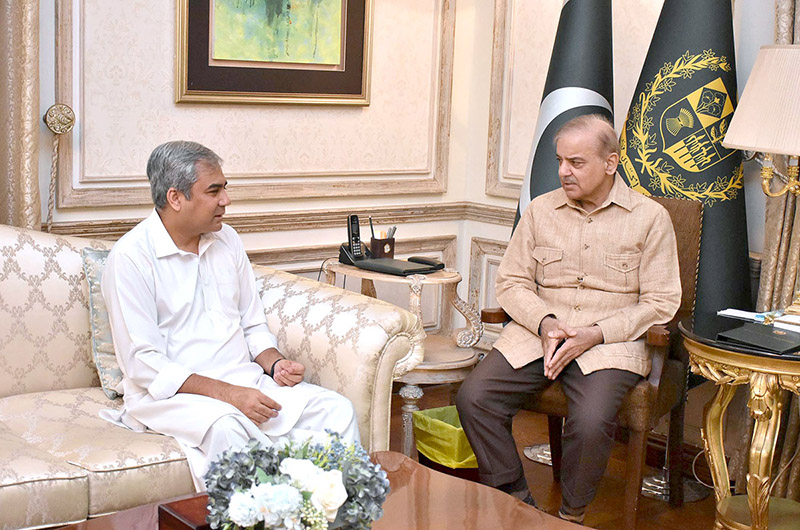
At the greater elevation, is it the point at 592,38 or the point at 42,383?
the point at 592,38

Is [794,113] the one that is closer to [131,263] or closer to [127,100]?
[131,263]

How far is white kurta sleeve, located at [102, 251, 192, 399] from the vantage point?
100 inches

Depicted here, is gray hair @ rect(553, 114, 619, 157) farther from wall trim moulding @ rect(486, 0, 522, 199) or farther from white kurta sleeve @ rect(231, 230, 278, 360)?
wall trim moulding @ rect(486, 0, 522, 199)

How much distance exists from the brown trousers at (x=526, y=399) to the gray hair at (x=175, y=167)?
107 cm

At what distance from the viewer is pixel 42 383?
281cm

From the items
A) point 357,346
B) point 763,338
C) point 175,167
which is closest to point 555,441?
point 763,338

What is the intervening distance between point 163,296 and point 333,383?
535 mm

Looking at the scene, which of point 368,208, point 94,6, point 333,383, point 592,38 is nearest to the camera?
point 333,383

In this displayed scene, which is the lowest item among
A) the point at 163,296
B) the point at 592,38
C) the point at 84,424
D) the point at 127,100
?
the point at 84,424

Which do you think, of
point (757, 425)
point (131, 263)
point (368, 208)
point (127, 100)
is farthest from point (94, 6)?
point (757, 425)

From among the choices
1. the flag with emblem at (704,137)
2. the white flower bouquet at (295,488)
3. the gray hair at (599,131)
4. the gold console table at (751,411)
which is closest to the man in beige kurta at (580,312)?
the gray hair at (599,131)

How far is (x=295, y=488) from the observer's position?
4.91ft

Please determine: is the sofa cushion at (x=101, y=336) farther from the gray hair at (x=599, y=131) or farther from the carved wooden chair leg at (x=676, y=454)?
the carved wooden chair leg at (x=676, y=454)

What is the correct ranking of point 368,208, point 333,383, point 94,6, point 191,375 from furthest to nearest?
point 368,208 → point 94,6 → point 333,383 → point 191,375
